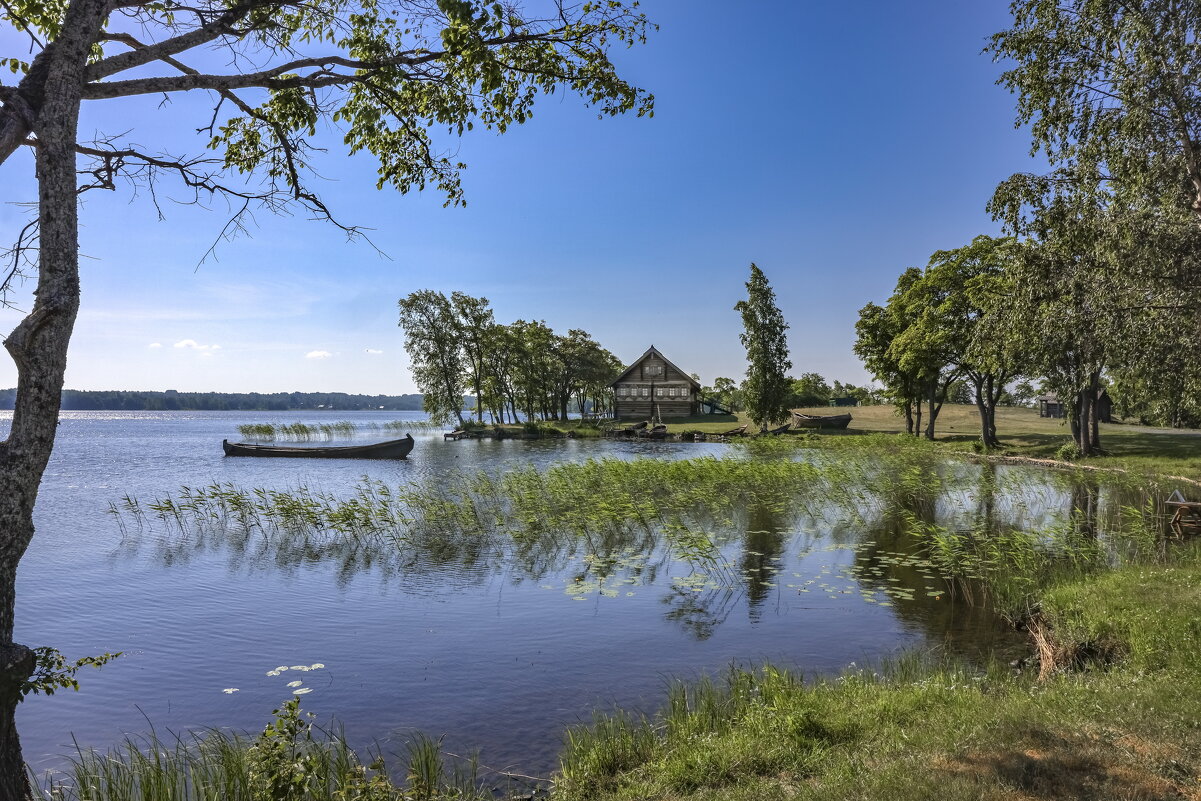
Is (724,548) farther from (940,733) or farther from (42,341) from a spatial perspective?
(42,341)

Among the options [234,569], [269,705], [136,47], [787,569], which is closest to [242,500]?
[234,569]

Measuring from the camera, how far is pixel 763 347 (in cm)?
5978

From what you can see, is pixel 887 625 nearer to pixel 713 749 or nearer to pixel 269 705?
pixel 713 749

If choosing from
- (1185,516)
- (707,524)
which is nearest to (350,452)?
(707,524)

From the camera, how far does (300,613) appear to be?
12.1m

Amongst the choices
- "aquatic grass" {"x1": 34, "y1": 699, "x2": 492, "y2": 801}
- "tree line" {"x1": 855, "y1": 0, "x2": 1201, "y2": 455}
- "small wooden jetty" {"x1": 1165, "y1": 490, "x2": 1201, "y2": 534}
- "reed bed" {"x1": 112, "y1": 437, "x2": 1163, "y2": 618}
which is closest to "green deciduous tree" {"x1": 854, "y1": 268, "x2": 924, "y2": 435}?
"reed bed" {"x1": 112, "y1": 437, "x2": 1163, "y2": 618}

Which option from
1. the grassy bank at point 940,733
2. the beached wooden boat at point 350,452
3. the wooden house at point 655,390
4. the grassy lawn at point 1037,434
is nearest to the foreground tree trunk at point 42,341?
the grassy bank at point 940,733

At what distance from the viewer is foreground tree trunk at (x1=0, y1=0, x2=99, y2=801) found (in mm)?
4562

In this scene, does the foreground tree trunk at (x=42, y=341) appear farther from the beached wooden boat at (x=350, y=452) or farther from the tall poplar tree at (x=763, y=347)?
the tall poplar tree at (x=763, y=347)

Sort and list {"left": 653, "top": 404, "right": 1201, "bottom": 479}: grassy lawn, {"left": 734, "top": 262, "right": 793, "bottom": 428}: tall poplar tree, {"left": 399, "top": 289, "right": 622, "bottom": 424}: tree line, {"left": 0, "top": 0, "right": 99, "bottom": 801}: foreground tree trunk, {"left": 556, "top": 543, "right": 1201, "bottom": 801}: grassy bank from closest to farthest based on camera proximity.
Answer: {"left": 0, "top": 0, "right": 99, "bottom": 801}: foreground tree trunk, {"left": 556, "top": 543, "right": 1201, "bottom": 801}: grassy bank, {"left": 653, "top": 404, "right": 1201, "bottom": 479}: grassy lawn, {"left": 734, "top": 262, "right": 793, "bottom": 428}: tall poplar tree, {"left": 399, "top": 289, "right": 622, "bottom": 424}: tree line

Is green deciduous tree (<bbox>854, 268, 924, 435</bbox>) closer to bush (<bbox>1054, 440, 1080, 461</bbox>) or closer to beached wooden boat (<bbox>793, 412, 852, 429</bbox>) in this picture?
beached wooden boat (<bbox>793, 412, 852, 429</bbox>)

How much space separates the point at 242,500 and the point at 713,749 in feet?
63.0

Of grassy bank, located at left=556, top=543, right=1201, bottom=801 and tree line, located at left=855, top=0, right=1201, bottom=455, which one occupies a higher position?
tree line, located at left=855, top=0, right=1201, bottom=455

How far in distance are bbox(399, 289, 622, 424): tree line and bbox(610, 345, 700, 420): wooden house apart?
4.02 meters
